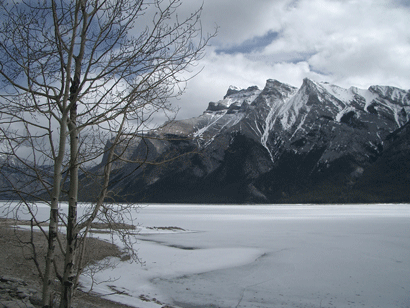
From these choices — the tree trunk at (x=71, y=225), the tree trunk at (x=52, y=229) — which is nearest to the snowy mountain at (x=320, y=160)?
the tree trunk at (x=71, y=225)

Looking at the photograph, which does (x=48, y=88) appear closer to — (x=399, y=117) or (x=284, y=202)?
(x=284, y=202)

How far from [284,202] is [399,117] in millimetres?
81224

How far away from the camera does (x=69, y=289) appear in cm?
310

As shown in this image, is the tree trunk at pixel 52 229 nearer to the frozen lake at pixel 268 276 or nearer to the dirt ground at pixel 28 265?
the dirt ground at pixel 28 265

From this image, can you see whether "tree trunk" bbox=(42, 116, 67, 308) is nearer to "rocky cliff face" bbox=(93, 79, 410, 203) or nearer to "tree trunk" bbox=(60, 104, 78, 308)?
"tree trunk" bbox=(60, 104, 78, 308)

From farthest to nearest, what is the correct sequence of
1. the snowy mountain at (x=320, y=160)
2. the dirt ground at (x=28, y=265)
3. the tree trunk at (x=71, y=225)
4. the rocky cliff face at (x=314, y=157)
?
the rocky cliff face at (x=314, y=157)
the snowy mountain at (x=320, y=160)
the dirt ground at (x=28, y=265)
the tree trunk at (x=71, y=225)

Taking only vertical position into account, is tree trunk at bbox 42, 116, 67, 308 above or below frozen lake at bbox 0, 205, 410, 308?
above

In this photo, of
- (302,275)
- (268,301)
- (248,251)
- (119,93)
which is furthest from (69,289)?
(248,251)

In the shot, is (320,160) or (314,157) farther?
(314,157)

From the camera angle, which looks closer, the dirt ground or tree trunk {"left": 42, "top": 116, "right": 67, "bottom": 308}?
tree trunk {"left": 42, "top": 116, "right": 67, "bottom": 308}

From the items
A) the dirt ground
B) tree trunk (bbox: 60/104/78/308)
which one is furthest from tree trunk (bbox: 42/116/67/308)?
the dirt ground

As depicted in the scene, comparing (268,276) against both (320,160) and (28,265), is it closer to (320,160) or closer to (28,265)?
(28,265)

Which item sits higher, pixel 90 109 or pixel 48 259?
pixel 90 109

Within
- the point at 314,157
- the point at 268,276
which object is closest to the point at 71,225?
the point at 268,276
